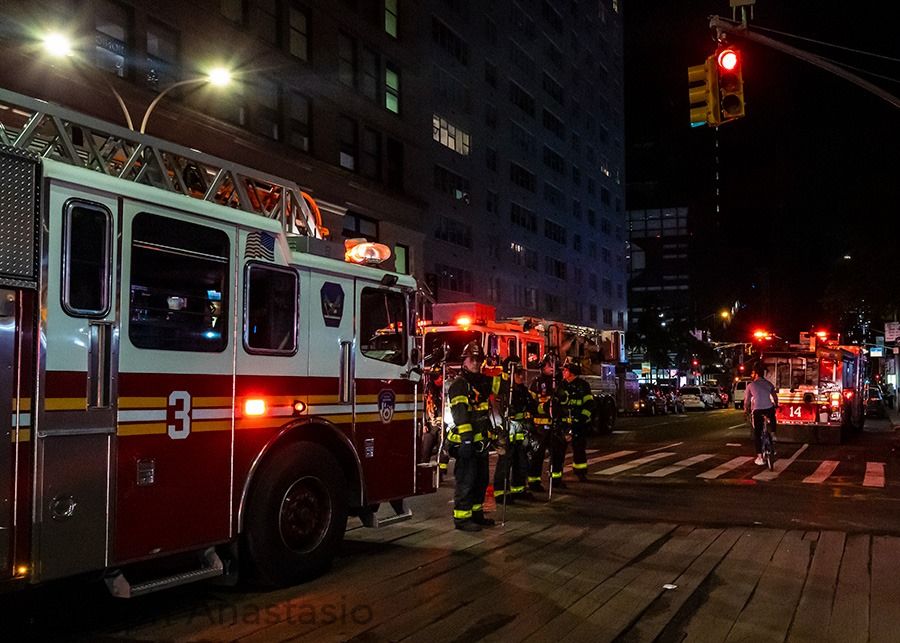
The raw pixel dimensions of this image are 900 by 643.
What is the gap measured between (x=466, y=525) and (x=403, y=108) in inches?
1172

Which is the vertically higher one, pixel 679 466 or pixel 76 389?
pixel 76 389

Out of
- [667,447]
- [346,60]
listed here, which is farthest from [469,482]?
[346,60]

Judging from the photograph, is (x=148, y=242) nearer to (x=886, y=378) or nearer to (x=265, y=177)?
(x=265, y=177)

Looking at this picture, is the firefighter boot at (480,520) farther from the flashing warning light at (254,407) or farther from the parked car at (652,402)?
the parked car at (652,402)

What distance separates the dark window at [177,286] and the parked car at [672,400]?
41173mm

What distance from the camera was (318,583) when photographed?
21.7 feet

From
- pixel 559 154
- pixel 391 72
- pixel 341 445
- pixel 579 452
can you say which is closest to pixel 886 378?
pixel 559 154

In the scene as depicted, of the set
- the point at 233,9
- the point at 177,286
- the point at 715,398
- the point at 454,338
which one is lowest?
the point at 715,398

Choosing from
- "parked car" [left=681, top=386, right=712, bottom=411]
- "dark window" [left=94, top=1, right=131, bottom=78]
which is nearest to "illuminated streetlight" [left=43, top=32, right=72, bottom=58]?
"dark window" [left=94, top=1, right=131, bottom=78]

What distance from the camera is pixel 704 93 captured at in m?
12.1

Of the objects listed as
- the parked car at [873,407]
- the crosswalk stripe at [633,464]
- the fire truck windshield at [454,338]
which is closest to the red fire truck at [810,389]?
the crosswalk stripe at [633,464]

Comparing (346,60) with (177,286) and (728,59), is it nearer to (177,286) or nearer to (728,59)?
(728,59)

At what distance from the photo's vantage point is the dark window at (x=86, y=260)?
490 centimetres

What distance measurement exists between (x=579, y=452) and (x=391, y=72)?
26.6 metres
